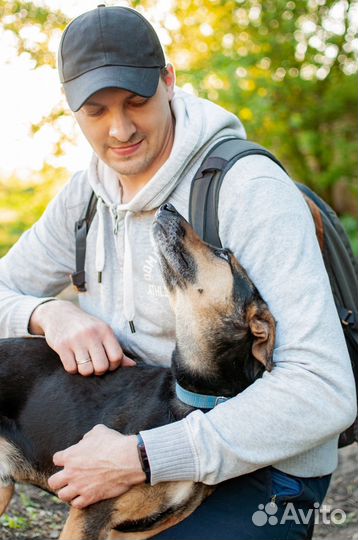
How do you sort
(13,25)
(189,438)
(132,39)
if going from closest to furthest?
1. (189,438)
2. (132,39)
3. (13,25)

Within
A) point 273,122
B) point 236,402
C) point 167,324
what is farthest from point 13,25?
point 236,402

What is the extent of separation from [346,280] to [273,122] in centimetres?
711

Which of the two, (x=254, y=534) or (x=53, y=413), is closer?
(x=254, y=534)

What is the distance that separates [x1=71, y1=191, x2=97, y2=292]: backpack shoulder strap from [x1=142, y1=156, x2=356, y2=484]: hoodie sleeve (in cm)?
89

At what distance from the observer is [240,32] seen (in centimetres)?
965

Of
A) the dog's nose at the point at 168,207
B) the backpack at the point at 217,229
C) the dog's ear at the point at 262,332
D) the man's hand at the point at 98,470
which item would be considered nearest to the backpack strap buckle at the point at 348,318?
the backpack at the point at 217,229

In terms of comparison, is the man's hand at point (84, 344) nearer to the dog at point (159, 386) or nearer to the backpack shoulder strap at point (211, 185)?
the dog at point (159, 386)

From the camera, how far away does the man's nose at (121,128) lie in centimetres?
317

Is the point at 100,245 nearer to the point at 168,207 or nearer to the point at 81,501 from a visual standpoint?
the point at 168,207

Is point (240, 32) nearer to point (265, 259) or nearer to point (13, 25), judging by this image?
point (13, 25)

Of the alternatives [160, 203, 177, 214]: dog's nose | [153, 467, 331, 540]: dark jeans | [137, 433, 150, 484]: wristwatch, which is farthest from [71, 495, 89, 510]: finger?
[160, 203, 177, 214]: dog's nose

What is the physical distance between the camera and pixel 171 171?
3213mm

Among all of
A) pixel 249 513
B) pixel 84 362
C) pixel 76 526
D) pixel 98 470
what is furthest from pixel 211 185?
pixel 76 526

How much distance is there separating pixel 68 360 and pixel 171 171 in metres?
0.94
